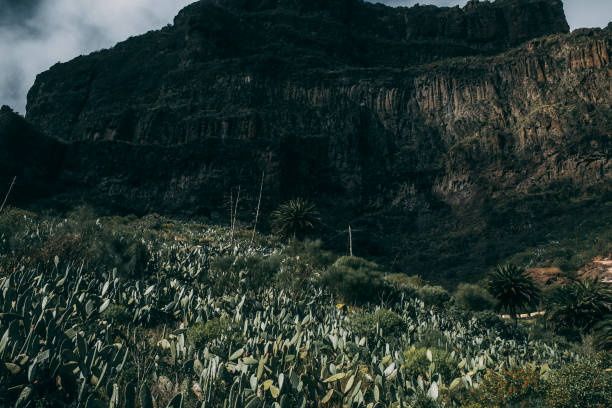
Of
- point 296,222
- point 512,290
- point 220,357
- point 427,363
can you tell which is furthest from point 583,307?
point 220,357

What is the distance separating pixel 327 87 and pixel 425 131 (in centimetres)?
2153

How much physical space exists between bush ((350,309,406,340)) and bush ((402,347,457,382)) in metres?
1.85

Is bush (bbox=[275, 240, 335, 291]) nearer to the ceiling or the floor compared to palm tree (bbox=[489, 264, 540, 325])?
nearer to the ceiling

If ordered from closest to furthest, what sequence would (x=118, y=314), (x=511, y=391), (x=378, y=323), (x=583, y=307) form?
(x=511, y=391) → (x=118, y=314) → (x=378, y=323) → (x=583, y=307)

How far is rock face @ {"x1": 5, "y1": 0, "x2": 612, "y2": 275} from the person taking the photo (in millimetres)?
66562

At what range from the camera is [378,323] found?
9.71m

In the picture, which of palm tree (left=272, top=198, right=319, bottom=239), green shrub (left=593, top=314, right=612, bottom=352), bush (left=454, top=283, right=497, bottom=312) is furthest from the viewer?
palm tree (left=272, top=198, right=319, bottom=239)

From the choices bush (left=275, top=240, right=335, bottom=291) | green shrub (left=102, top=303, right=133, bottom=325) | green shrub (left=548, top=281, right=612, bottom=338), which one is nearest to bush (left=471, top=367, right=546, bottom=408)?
green shrub (left=102, top=303, right=133, bottom=325)

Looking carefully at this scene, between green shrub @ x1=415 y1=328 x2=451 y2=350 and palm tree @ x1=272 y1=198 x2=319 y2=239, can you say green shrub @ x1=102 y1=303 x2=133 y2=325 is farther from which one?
palm tree @ x1=272 y1=198 x2=319 y2=239

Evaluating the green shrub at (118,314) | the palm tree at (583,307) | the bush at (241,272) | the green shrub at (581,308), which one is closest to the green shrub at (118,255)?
the bush at (241,272)

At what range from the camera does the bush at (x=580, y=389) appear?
212 inches

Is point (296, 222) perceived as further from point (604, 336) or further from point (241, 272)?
point (604, 336)

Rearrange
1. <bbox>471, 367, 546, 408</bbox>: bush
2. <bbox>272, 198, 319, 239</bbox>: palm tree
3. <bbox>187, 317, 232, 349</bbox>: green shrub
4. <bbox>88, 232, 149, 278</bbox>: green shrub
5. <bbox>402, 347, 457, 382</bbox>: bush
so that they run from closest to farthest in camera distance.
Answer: <bbox>471, 367, 546, 408</bbox>: bush
<bbox>402, 347, 457, 382</bbox>: bush
<bbox>187, 317, 232, 349</bbox>: green shrub
<bbox>88, 232, 149, 278</bbox>: green shrub
<bbox>272, 198, 319, 239</bbox>: palm tree

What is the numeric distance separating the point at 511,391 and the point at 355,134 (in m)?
78.8
